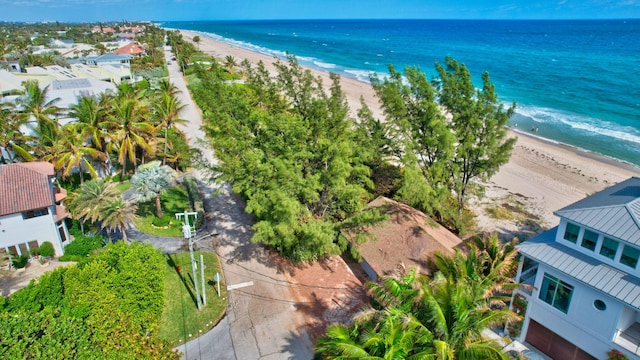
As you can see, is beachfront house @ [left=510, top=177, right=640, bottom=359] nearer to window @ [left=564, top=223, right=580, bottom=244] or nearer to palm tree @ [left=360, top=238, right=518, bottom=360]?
window @ [left=564, top=223, right=580, bottom=244]

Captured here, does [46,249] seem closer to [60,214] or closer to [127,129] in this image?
[60,214]

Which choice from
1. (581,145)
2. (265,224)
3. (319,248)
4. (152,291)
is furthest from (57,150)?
(581,145)

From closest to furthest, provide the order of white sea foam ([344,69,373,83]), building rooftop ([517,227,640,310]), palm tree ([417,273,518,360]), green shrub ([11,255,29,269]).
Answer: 1. palm tree ([417,273,518,360])
2. building rooftop ([517,227,640,310])
3. green shrub ([11,255,29,269])
4. white sea foam ([344,69,373,83])

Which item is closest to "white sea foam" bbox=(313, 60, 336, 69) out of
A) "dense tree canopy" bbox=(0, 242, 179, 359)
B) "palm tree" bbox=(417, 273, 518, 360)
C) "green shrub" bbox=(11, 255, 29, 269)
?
"green shrub" bbox=(11, 255, 29, 269)

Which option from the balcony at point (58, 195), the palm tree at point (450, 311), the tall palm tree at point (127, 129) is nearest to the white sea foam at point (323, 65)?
the tall palm tree at point (127, 129)

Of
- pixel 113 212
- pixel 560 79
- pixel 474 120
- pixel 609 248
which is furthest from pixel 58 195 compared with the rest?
pixel 560 79

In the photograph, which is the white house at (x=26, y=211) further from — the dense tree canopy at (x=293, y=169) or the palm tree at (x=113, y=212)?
the dense tree canopy at (x=293, y=169)

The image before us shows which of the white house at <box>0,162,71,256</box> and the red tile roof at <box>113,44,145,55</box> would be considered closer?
the white house at <box>0,162,71,256</box>

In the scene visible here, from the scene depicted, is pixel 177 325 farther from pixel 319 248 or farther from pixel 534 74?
pixel 534 74
